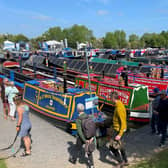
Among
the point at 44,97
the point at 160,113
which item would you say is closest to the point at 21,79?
the point at 44,97

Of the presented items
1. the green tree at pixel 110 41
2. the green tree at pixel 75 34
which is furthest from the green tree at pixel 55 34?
the green tree at pixel 110 41

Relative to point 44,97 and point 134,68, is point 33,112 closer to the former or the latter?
point 44,97

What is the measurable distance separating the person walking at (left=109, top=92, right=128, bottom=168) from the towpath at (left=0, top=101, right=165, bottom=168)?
1.46 ft

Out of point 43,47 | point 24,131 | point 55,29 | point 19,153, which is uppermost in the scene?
point 55,29

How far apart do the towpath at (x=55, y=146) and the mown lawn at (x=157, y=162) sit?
309 mm

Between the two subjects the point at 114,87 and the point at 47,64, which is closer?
the point at 114,87

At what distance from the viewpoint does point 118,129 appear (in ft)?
15.6

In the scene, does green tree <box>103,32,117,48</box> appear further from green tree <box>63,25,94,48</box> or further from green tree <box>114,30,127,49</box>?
green tree <box>63,25,94,48</box>

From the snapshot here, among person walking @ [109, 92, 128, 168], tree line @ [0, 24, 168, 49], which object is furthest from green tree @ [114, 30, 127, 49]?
person walking @ [109, 92, 128, 168]

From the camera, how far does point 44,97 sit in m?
8.63

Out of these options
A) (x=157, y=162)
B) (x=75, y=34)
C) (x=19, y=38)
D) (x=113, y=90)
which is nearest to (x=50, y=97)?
(x=113, y=90)

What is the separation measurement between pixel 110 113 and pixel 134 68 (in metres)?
8.09

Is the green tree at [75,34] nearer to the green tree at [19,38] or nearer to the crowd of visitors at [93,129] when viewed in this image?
the green tree at [19,38]

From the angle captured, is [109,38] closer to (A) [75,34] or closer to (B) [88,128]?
(A) [75,34]
